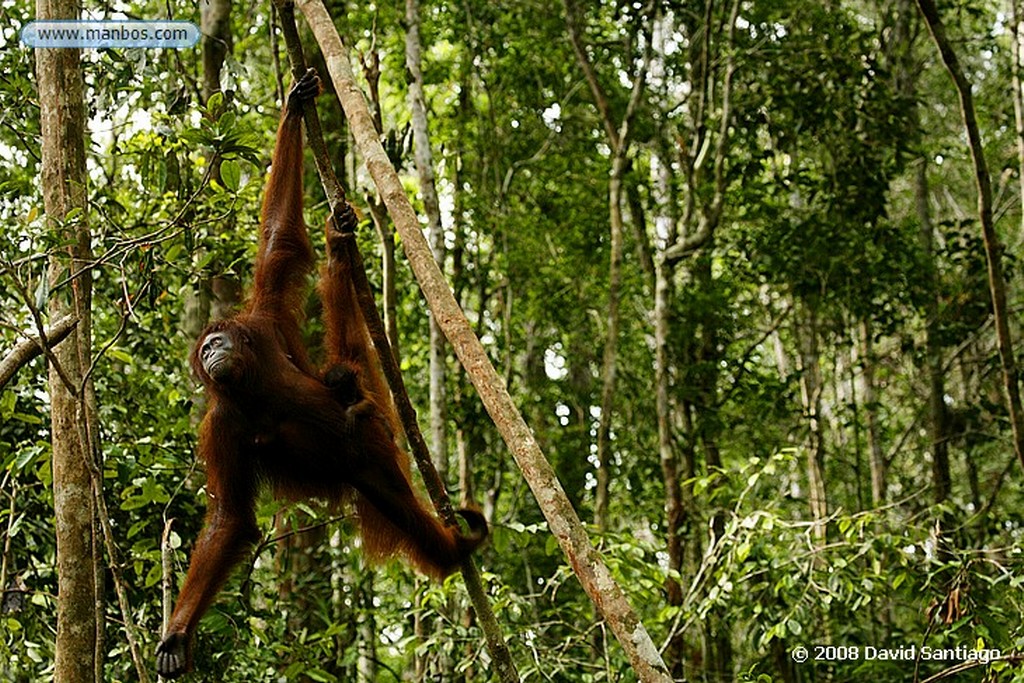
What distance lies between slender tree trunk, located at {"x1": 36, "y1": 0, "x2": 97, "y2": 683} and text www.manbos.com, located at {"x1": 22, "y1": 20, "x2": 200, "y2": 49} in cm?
5

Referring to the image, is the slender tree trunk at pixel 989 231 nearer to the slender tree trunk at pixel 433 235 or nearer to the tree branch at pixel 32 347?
the slender tree trunk at pixel 433 235

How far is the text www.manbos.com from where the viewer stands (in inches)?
144


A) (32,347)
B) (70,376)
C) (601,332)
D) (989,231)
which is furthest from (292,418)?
(601,332)

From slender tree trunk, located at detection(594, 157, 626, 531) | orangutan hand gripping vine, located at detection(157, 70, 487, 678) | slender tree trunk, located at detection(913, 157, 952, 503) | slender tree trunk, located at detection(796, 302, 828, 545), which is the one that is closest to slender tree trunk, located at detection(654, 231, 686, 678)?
slender tree trunk, located at detection(594, 157, 626, 531)

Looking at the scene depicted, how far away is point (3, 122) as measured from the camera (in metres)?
4.17

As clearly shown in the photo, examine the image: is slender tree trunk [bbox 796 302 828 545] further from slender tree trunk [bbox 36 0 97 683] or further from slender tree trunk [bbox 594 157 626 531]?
slender tree trunk [bbox 36 0 97 683]

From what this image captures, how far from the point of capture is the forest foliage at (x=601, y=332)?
4.80 m

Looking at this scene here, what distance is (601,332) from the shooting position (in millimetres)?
9758

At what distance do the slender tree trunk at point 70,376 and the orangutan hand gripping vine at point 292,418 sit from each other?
45cm

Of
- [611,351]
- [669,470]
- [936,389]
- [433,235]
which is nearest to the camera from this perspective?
[433,235]

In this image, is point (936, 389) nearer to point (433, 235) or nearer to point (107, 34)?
point (433, 235)

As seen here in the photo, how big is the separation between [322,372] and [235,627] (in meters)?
1.11

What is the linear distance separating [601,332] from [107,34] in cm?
620

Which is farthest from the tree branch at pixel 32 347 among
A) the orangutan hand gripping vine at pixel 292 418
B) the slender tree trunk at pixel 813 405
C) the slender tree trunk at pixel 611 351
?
the slender tree trunk at pixel 813 405
